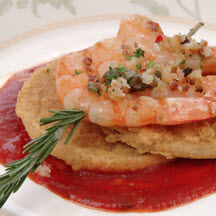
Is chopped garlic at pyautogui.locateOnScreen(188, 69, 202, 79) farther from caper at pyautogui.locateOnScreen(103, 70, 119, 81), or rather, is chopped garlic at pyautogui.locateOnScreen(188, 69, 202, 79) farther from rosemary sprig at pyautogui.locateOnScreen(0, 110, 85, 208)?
rosemary sprig at pyautogui.locateOnScreen(0, 110, 85, 208)

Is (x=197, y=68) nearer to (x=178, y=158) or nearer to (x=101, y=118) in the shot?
(x=178, y=158)

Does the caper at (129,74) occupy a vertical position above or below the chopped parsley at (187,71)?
above

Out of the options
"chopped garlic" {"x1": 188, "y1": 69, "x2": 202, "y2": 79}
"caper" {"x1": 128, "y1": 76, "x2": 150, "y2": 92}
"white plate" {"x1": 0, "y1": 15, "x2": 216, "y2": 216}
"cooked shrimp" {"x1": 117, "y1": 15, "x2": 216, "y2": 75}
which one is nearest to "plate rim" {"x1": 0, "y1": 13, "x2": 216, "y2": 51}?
"white plate" {"x1": 0, "y1": 15, "x2": 216, "y2": 216}

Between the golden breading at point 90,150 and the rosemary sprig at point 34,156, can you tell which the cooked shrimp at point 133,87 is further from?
the golden breading at point 90,150

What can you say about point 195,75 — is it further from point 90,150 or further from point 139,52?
point 90,150

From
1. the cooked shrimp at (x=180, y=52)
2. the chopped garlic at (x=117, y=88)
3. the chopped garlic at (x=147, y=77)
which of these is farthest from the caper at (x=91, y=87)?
the cooked shrimp at (x=180, y=52)
